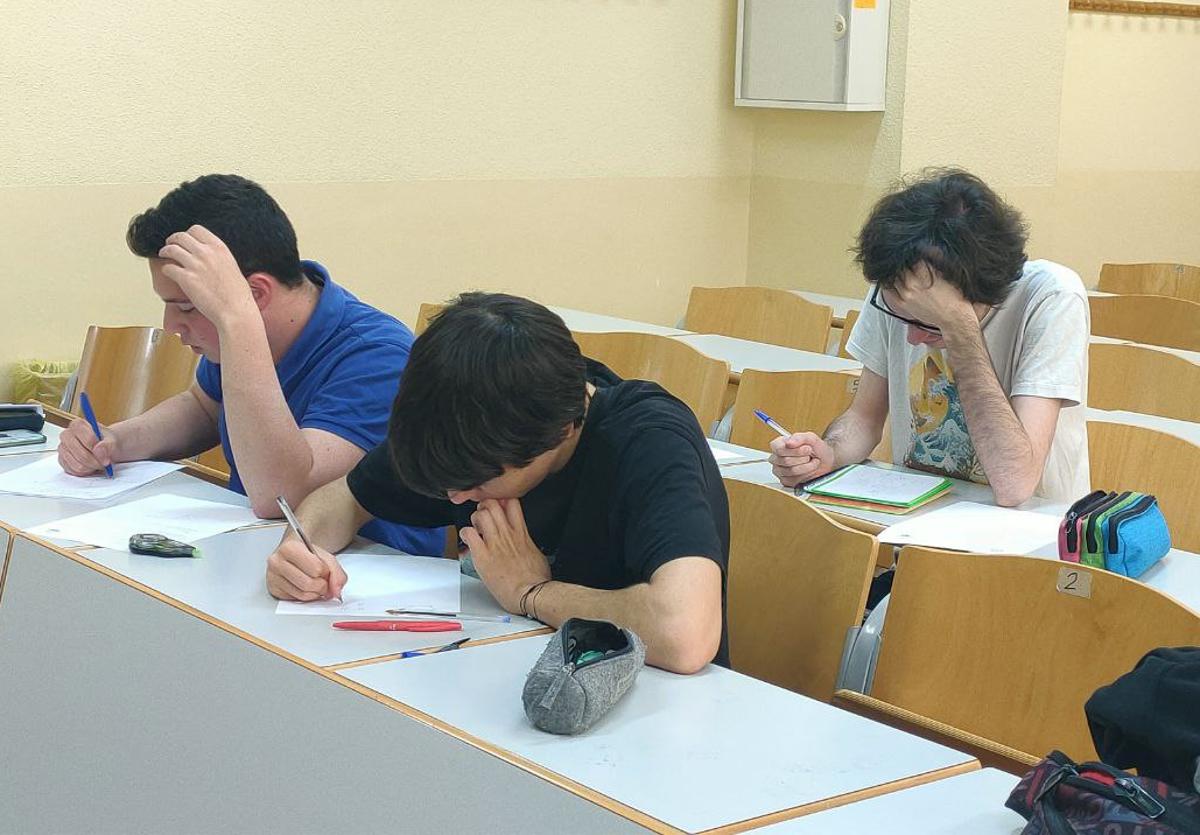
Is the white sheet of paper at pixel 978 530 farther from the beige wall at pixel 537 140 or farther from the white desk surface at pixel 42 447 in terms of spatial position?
the beige wall at pixel 537 140

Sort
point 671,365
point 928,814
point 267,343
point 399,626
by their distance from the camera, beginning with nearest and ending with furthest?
point 928,814 < point 399,626 < point 267,343 < point 671,365

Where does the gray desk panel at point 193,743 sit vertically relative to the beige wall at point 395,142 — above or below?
below

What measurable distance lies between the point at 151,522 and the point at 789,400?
5.18ft

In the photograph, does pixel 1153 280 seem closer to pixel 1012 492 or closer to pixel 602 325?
pixel 602 325

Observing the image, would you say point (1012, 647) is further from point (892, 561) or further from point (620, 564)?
point (892, 561)

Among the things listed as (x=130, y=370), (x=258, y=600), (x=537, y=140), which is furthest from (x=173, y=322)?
(x=537, y=140)

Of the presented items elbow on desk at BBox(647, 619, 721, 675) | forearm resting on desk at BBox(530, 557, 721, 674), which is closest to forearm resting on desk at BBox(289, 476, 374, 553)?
forearm resting on desk at BBox(530, 557, 721, 674)

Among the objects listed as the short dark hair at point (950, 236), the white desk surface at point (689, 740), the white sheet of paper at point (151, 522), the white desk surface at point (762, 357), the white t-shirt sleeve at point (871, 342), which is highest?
the short dark hair at point (950, 236)

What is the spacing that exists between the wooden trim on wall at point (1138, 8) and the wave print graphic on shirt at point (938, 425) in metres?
3.78

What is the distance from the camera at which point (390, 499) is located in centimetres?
211

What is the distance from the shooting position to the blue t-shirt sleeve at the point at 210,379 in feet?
9.10

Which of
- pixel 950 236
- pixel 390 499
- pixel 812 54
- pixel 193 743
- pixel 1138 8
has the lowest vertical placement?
pixel 193 743

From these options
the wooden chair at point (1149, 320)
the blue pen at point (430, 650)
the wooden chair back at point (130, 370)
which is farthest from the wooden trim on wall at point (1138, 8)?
the blue pen at point (430, 650)

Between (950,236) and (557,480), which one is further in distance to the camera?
(950,236)
